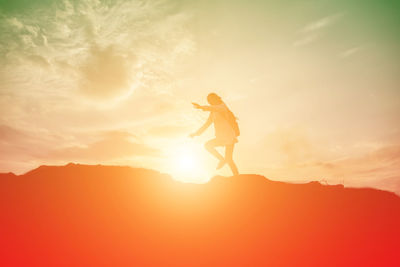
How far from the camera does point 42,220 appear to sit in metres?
8.97

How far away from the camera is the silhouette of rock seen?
26.2 feet

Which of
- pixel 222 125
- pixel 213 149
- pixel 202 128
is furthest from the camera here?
pixel 202 128

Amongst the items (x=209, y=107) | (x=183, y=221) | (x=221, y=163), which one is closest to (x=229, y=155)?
(x=221, y=163)

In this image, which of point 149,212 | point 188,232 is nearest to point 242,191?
point 188,232

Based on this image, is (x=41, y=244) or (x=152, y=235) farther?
(x=152, y=235)

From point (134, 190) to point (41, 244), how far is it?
331cm

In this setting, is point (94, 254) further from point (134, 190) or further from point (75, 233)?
point (134, 190)

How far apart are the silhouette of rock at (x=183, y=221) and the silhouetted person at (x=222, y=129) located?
1.11 m

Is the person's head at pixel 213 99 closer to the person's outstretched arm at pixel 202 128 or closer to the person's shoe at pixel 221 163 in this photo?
the person's outstretched arm at pixel 202 128

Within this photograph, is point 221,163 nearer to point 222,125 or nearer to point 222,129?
point 222,129

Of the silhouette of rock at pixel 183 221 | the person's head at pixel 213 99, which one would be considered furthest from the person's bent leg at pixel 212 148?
the person's head at pixel 213 99

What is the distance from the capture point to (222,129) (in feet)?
34.3

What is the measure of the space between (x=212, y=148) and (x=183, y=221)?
2.83 m

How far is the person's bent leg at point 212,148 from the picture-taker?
1055 centimetres
